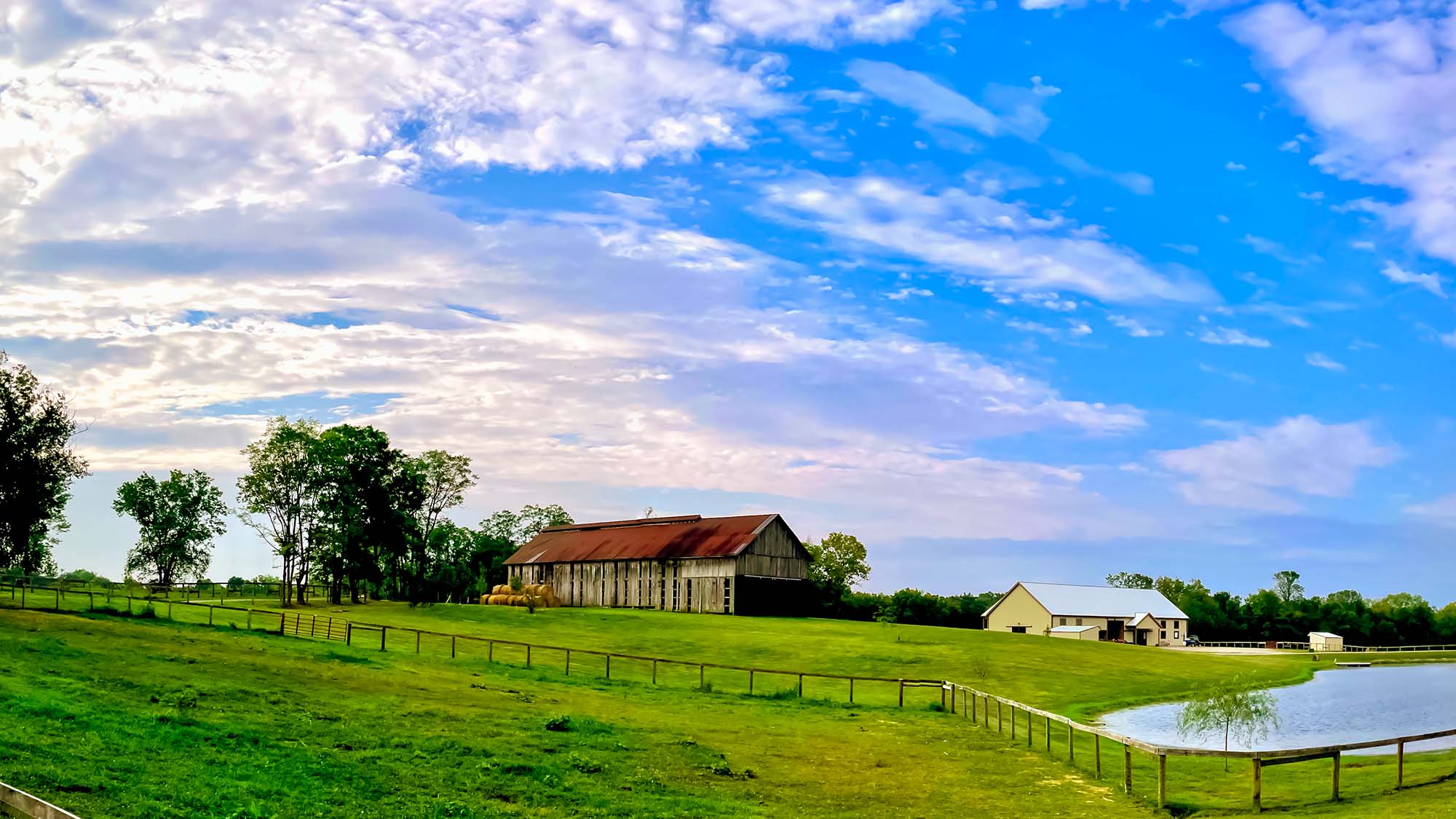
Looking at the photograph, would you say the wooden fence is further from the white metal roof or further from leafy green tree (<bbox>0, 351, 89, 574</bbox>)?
the white metal roof

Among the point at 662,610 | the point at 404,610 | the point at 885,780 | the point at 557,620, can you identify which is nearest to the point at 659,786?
the point at 885,780

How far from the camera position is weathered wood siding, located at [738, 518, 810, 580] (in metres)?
95.9

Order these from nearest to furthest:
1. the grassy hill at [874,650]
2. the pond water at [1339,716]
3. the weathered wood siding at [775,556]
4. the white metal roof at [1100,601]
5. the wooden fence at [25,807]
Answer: the wooden fence at [25,807], the pond water at [1339,716], the grassy hill at [874,650], the weathered wood siding at [775,556], the white metal roof at [1100,601]

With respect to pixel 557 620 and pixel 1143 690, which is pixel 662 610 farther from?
pixel 1143 690

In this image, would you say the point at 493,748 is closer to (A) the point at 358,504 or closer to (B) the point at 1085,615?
(A) the point at 358,504

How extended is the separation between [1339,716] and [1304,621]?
306 feet

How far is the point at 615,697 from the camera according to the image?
40.7 m

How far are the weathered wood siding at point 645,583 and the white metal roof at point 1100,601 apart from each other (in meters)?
38.9

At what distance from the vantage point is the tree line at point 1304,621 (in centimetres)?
13400

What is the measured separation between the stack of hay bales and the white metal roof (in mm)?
50795

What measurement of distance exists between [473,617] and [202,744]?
59941 mm

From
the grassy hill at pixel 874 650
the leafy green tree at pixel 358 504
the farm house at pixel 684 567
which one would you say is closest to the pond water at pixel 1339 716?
the grassy hill at pixel 874 650

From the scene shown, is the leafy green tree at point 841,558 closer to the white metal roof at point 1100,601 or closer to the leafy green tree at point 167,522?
the white metal roof at point 1100,601

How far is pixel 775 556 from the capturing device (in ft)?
325
